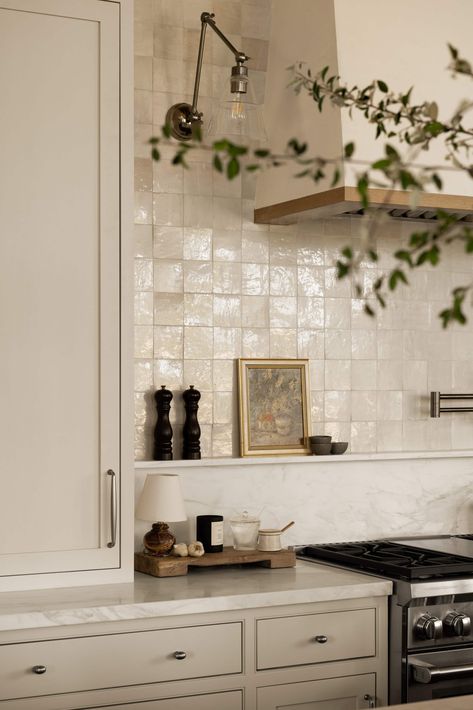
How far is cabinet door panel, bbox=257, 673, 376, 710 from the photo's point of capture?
8.36 feet

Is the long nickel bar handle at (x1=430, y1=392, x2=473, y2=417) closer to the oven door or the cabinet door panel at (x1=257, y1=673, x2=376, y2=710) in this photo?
the oven door

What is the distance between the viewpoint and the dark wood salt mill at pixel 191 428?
10.1 ft

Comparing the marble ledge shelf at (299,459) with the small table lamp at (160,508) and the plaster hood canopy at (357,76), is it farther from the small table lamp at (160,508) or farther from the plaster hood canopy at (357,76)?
the plaster hood canopy at (357,76)

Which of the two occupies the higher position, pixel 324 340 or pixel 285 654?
pixel 324 340

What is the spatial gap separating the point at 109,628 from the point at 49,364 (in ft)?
2.39

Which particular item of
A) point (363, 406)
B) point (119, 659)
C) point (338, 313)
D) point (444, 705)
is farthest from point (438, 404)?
point (444, 705)

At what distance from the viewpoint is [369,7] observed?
9.59 ft

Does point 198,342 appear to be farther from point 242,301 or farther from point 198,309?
point 242,301

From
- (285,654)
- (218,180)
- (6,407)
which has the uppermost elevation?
(218,180)

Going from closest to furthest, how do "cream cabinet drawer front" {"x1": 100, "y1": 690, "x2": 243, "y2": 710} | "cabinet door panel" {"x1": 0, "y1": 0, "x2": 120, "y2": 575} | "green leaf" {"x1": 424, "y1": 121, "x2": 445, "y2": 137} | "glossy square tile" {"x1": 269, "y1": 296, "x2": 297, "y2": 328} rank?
"green leaf" {"x1": 424, "y1": 121, "x2": 445, "y2": 137}, "cream cabinet drawer front" {"x1": 100, "y1": 690, "x2": 243, "y2": 710}, "cabinet door panel" {"x1": 0, "y1": 0, "x2": 120, "y2": 575}, "glossy square tile" {"x1": 269, "y1": 296, "x2": 297, "y2": 328}

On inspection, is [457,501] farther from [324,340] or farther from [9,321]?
[9,321]

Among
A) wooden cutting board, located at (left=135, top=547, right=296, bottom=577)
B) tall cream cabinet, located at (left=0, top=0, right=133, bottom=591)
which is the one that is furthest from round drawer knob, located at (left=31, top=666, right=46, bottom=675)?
wooden cutting board, located at (left=135, top=547, right=296, bottom=577)

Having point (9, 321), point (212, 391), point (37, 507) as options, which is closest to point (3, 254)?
Answer: point (9, 321)

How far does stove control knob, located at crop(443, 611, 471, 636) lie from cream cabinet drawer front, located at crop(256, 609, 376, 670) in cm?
22
